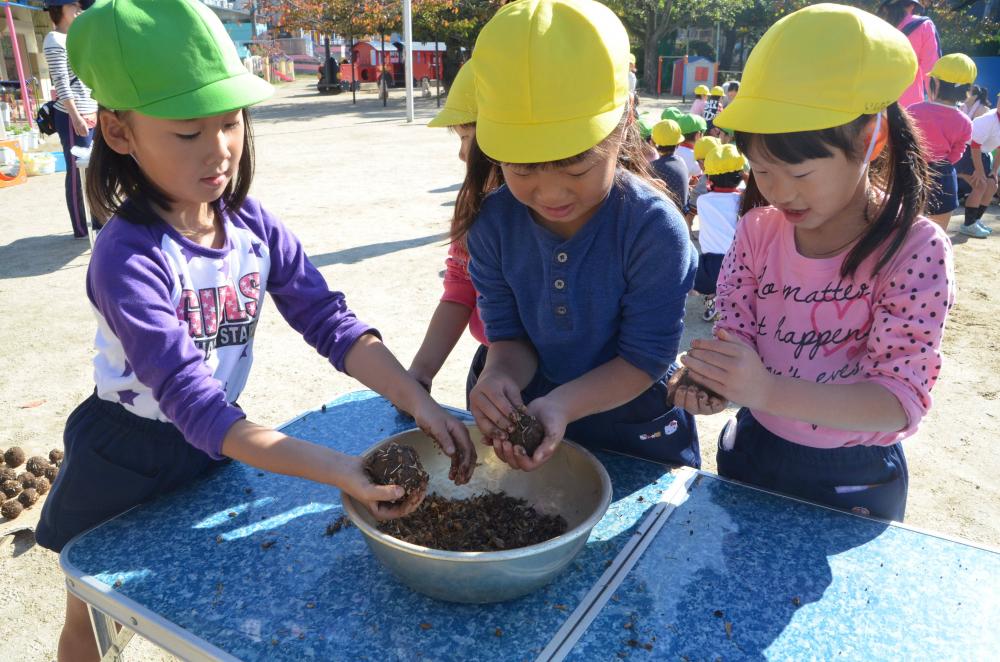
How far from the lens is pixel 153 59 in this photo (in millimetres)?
1366

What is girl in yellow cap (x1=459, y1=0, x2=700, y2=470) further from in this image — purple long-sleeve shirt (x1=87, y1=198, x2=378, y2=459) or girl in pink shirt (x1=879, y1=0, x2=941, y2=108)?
girl in pink shirt (x1=879, y1=0, x2=941, y2=108)

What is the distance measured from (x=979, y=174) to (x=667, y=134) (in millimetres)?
3534

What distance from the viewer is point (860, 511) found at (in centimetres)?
160

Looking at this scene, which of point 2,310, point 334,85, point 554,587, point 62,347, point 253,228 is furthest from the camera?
point 334,85

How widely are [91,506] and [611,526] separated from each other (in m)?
1.07

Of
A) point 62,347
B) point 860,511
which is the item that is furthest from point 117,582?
point 62,347

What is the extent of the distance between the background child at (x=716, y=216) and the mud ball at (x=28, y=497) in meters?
3.14

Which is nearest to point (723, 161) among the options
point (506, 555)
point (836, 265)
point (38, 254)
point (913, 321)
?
point (836, 265)

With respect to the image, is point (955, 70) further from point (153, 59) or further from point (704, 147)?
point (153, 59)

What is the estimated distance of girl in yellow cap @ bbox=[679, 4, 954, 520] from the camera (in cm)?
136

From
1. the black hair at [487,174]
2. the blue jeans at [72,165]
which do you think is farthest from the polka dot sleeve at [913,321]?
the blue jeans at [72,165]

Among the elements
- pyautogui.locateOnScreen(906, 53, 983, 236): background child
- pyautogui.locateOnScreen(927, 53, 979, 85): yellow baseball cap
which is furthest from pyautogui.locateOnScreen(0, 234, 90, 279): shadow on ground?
pyautogui.locateOnScreen(927, 53, 979, 85): yellow baseball cap

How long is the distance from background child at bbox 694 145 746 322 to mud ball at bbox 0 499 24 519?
3.19 m

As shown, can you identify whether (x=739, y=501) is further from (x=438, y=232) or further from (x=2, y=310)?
(x=438, y=232)
